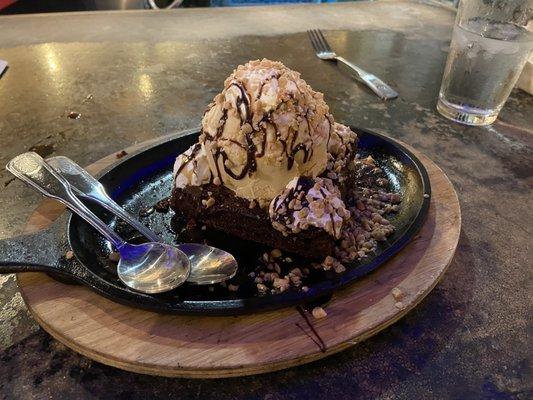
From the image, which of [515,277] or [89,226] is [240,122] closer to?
[89,226]

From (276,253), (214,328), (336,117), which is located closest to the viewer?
(214,328)

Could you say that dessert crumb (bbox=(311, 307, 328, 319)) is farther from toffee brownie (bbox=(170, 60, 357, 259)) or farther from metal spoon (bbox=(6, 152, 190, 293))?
metal spoon (bbox=(6, 152, 190, 293))

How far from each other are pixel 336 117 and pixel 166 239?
1.08 meters

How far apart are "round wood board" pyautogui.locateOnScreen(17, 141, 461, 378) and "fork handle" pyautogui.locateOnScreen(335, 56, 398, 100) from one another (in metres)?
1.30

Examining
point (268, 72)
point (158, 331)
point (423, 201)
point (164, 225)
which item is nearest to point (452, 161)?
point (423, 201)

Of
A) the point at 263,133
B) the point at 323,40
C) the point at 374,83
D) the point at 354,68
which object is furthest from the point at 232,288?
the point at 323,40

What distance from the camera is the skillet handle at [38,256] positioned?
97cm

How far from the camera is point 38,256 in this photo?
100 centimetres

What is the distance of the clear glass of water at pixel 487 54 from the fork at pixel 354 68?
305 millimetres

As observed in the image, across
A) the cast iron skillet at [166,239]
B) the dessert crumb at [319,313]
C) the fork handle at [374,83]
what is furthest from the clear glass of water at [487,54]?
the dessert crumb at [319,313]

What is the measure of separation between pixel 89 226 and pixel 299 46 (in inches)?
77.7

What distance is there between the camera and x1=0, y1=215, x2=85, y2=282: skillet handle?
3.18ft

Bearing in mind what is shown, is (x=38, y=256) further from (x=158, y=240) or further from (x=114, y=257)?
(x=158, y=240)

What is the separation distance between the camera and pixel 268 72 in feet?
3.88
